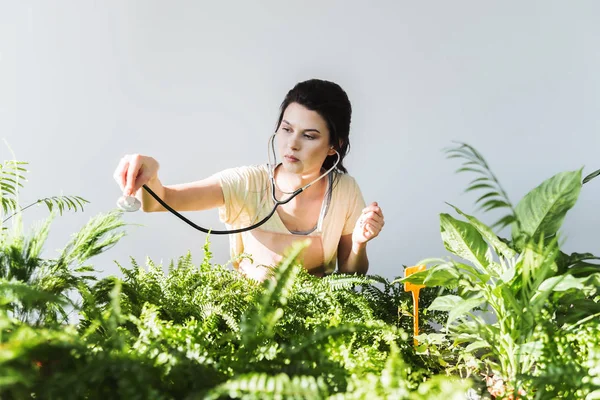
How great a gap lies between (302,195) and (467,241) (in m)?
0.69

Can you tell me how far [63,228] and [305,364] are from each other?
146 centimetres

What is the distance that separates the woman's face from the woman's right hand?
16.2 inches

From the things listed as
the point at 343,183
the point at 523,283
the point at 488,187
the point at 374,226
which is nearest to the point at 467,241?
the point at 523,283

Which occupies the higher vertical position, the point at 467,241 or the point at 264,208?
the point at 264,208

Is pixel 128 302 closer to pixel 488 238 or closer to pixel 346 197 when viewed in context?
pixel 488 238

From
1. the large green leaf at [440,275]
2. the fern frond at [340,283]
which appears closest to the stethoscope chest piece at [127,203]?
the fern frond at [340,283]

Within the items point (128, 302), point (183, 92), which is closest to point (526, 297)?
point (128, 302)

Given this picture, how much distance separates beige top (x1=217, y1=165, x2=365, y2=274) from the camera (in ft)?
4.24

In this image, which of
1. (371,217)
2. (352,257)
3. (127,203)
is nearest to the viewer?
(127,203)

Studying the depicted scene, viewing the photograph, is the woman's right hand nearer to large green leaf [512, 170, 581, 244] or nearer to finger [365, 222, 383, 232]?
finger [365, 222, 383, 232]

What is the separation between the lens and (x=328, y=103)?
1220 millimetres

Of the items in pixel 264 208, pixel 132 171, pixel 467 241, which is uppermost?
pixel 264 208

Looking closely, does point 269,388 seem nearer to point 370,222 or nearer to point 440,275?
point 440,275

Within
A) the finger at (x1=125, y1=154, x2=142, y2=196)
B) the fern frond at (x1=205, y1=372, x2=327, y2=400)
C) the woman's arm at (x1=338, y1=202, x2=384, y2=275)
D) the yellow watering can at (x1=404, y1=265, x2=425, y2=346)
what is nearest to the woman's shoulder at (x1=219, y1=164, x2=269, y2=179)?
the woman's arm at (x1=338, y1=202, x2=384, y2=275)
